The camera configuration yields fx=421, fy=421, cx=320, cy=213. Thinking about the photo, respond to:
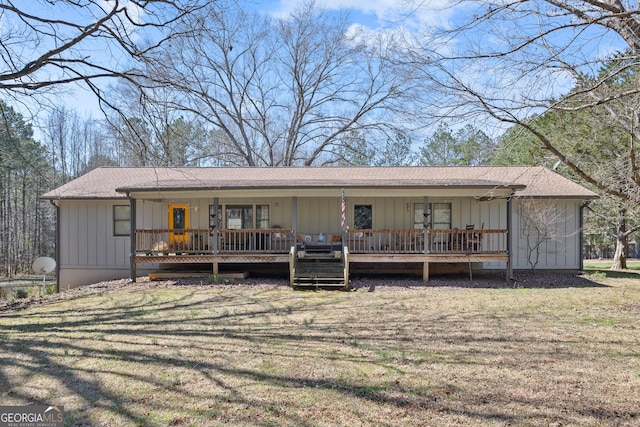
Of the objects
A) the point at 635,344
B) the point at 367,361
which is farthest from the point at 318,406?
the point at 635,344

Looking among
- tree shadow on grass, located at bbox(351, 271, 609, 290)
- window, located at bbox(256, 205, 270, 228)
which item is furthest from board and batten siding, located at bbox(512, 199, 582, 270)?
window, located at bbox(256, 205, 270, 228)

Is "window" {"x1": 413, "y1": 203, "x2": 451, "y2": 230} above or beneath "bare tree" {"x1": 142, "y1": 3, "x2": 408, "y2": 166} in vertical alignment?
beneath

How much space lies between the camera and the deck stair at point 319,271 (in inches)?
485

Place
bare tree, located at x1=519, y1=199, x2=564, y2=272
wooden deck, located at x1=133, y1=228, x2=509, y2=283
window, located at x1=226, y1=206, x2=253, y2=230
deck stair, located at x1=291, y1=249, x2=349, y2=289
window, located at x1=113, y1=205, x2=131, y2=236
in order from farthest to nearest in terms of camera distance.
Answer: window, located at x1=226, y1=206, x2=253, y2=230, window, located at x1=113, y1=205, x2=131, y2=236, bare tree, located at x1=519, y1=199, x2=564, y2=272, wooden deck, located at x1=133, y1=228, x2=509, y2=283, deck stair, located at x1=291, y1=249, x2=349, y2=289

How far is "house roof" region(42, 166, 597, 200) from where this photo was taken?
518 inches

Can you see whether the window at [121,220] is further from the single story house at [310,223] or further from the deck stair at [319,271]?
the deck stair at [319,271]

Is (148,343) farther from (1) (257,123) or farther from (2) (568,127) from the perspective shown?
(1) (257,123)

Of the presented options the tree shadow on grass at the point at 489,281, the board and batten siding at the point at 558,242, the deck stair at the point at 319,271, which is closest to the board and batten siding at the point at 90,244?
the deck stair at the point at 319,271

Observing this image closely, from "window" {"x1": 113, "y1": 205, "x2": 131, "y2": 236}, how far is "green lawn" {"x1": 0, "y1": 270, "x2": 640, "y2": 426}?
6.46 meters

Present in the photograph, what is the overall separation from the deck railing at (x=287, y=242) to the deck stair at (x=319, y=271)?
1.86 feet

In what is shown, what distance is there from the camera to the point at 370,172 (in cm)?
1820

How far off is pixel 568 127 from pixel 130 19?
15276 mm

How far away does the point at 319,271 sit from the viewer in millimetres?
12734

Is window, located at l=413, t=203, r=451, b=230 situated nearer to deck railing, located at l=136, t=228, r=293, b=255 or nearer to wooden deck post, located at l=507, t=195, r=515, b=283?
wooden deck post, located at l=507, t=195, r=515, b=283
